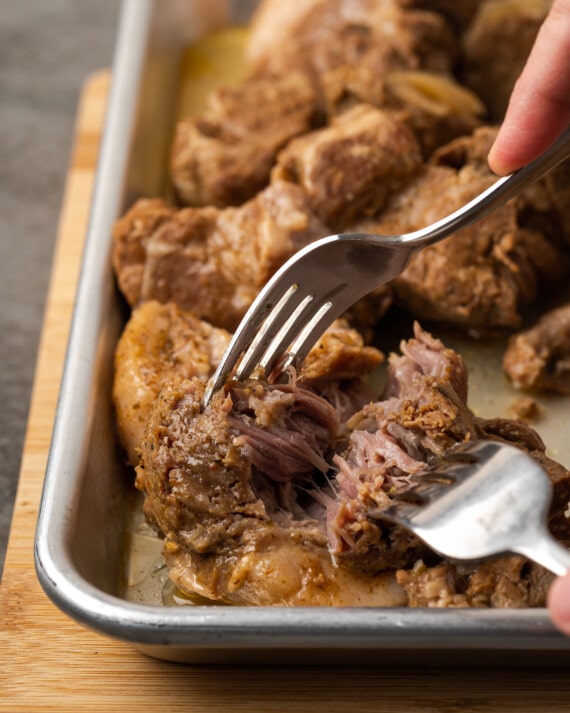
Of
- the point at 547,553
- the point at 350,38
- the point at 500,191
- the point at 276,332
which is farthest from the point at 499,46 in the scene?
the point at 547,553

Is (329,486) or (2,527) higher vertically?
(329,486)

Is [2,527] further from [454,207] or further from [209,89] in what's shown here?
[209,89]

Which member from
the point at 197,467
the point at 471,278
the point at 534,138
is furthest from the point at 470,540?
the point at 471,278

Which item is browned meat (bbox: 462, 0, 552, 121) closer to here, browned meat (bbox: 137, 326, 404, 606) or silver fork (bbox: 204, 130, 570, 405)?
silver fork (bbox: 204, 130, 570, 405)

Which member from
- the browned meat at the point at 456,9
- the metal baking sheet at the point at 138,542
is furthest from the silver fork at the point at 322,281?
the browned meat at the point at 456,9

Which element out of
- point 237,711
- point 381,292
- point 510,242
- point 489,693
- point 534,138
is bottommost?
point 237,711

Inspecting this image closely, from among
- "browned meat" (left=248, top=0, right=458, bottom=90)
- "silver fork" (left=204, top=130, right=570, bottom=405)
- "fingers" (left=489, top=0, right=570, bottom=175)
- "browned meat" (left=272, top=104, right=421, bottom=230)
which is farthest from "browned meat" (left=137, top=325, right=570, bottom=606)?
"browned meat" (left=248, top=0, right=458, bottom=90)

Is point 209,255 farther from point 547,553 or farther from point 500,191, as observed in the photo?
point 547,553
